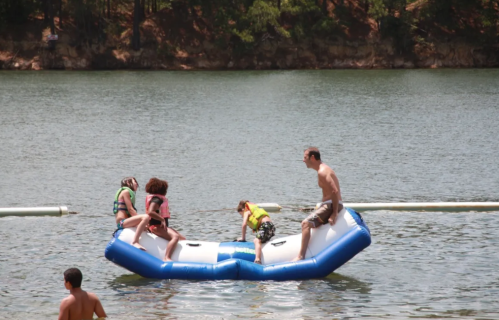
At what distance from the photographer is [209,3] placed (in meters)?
70.8

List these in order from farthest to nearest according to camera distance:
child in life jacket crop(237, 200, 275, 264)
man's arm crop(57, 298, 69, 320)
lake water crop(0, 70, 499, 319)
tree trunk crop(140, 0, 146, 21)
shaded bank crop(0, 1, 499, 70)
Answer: tree trunk crop(140, 0, 146, 21) < shaded bank crop(0, 1, 499, 70) < child in life jacket crop(237, 200, 275, 264) < lake water crop(0, 70, 499, 319) < man's arm crop(57, 298, 69, 320)

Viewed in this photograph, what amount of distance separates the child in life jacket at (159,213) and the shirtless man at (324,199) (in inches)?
70.2

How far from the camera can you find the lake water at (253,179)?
12281 millimetres

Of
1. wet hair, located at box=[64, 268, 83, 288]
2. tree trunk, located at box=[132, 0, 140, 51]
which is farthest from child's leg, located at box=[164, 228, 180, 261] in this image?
tree trunk, located at box=[132, 0, 140, 51]

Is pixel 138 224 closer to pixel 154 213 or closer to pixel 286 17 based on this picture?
pixel 154 213

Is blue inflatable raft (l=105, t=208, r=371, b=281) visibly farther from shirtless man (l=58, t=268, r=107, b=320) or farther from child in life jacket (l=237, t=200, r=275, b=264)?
shirtless man (l=58, t=268, r=107, b=320)

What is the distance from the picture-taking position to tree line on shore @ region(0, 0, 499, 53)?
223 feet

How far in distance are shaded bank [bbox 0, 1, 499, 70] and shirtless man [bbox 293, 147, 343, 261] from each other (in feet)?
183

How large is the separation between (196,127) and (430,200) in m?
16.0

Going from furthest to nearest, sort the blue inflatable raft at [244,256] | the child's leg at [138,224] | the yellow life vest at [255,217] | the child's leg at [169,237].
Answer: the yellow life vest at [255,217], the child's leg at [169,237], the child's leg at [138,224], the blue inflatable raft at [244,256]

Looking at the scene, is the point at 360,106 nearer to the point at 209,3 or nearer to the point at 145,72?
the point at 145,72

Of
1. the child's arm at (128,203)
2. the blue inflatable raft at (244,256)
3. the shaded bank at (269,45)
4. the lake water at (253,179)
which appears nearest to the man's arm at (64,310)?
the lake water at (253,179)

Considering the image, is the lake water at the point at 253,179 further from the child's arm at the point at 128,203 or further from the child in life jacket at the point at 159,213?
the child's arm at the point at 128,203

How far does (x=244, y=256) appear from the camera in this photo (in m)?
12.9
